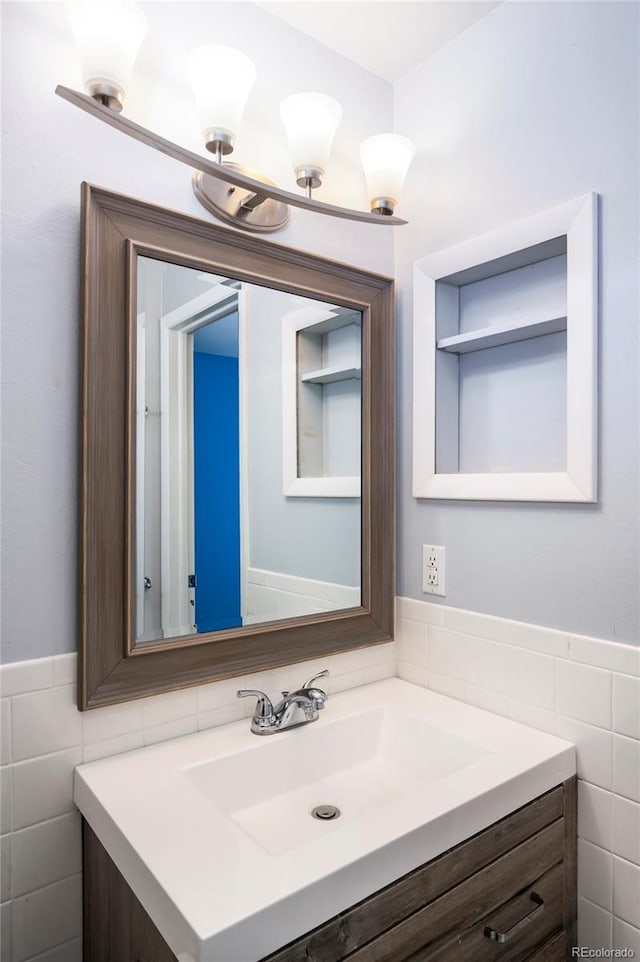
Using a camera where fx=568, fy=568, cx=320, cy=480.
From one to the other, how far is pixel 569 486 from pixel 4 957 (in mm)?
1339

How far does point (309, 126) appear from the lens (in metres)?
1.20

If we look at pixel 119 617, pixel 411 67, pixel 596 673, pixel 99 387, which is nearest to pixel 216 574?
pixel 119 617

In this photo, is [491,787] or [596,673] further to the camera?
[596,673]

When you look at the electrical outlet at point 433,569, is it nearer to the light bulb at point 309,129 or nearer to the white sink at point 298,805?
the white sink at point 298,805

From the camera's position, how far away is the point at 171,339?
1.17 m

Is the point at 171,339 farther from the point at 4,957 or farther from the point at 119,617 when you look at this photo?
the point at 4,957

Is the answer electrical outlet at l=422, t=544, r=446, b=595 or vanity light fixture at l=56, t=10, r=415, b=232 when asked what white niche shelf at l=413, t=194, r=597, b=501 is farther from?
vanity light fixture at l=56, t=10, r=415, b=232

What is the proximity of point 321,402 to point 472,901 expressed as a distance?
1064mm

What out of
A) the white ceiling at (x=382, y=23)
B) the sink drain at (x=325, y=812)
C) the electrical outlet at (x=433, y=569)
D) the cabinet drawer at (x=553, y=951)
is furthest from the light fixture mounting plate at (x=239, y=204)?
the cabinet drawer at (x=553, y=951)

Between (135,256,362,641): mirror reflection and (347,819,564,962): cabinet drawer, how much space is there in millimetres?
624

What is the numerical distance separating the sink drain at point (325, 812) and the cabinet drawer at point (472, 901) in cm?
25

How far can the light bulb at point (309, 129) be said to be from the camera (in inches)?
47.0

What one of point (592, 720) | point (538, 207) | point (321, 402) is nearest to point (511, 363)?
point (538, 207)

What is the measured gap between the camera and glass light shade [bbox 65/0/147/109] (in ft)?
3.14
